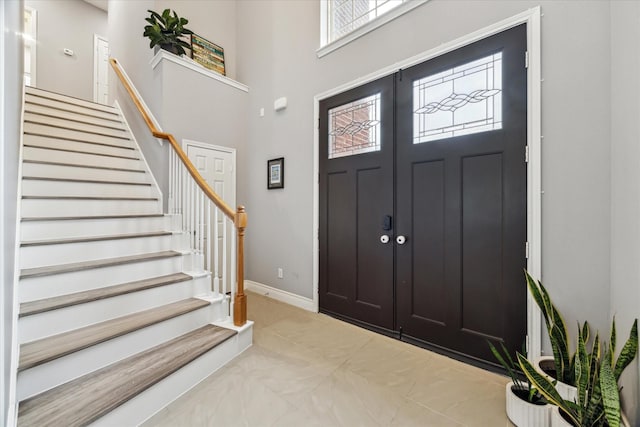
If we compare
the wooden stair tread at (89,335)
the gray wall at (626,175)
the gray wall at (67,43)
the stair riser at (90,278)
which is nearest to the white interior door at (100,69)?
the gray wall at (67,43)

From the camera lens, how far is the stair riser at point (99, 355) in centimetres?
135

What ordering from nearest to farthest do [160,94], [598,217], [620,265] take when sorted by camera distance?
[620,265] → [598,217] → [160,94]

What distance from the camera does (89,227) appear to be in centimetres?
226

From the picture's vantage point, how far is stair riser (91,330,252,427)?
4.50ft

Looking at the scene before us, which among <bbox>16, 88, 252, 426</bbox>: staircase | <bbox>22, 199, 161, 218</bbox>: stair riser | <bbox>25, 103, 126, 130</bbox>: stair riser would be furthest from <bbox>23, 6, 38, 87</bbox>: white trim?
<bbox>22, 199, 161, 218</bbox>: stair riser

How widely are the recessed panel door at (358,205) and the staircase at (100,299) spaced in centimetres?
107

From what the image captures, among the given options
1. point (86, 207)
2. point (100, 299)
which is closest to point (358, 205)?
point (100, 299)

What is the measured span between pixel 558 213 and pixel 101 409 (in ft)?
8.92

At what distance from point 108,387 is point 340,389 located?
1.30 metres

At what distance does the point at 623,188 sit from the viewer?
4.52 ft

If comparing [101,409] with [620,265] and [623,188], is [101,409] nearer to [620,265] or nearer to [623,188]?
[620,265]

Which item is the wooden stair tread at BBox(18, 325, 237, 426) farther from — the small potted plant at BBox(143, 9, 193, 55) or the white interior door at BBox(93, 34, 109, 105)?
the white interior door at BBox(93, 34, 109, 105)

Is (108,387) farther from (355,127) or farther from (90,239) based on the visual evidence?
(355,127)

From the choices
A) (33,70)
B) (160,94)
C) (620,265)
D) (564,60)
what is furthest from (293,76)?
(33,70)
